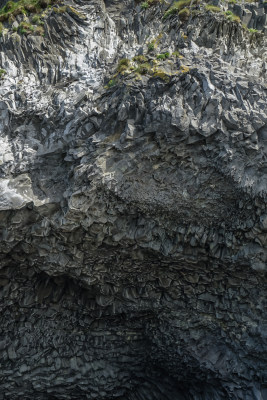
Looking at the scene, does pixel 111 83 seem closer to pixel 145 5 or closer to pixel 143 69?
pixel 143 69

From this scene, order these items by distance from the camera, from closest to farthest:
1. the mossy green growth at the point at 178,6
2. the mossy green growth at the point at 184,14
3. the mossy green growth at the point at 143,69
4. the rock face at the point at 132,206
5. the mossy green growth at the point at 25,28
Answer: the rock face at the point at 132,206 < the mossy green growth at the point at 143,69 < the mossy green growth at the point at 184,14 < the mossy green growth at the point at 178,6 < the mossy green growth at the point at 25,28

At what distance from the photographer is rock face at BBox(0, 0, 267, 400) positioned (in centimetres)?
948

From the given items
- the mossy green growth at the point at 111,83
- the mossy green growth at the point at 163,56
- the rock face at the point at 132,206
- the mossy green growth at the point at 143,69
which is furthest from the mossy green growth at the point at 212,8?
the mossy green growth at the point at 111,83

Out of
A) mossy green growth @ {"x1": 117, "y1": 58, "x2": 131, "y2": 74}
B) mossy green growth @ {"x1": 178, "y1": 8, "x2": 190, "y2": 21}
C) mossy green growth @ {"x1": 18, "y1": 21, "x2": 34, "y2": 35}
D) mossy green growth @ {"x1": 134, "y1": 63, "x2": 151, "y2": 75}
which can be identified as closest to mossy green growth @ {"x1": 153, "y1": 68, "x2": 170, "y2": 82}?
mossy green growth @ {"x1": 134, "y1": 63, "x2": 151, "y2": 75}

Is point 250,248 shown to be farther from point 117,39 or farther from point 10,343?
point 10,343


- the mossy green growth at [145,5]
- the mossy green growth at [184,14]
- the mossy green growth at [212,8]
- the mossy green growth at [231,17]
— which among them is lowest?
the mossy green growth at [145,5]

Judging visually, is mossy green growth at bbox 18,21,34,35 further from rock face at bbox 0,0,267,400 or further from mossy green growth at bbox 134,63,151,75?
mossy green growth at bbox 134,63,151,75

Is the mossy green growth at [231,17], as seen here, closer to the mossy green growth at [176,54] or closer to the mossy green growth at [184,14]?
the mossy green growth at [184,14]

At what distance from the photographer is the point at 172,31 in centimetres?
1096

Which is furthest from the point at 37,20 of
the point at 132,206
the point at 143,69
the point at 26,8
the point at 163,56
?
the point at 132,206

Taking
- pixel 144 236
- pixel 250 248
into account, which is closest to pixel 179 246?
pixel 144 236

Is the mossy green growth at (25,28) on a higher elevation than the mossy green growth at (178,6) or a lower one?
lower

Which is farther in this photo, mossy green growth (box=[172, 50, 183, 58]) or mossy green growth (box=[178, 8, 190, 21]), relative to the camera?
mossy green growth (box=[178, 8, 190, 21])

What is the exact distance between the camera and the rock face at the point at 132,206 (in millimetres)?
9484
